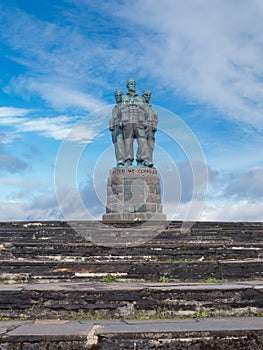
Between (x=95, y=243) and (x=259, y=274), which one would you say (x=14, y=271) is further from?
(x=259, y=274)

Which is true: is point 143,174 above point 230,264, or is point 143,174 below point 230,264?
above

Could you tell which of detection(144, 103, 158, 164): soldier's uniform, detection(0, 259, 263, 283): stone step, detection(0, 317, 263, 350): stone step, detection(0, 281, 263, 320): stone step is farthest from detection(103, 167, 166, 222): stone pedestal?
detection(0, 317, 263, 350): stone step

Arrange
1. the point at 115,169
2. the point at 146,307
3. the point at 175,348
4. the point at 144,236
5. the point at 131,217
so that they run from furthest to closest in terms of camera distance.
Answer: the point at 115,169 → the point at 131,217 → the point at 144,236 → the point at 146,307 → the point at 175,348

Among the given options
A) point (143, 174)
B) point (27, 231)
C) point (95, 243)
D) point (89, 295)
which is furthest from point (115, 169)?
point (89, 295)

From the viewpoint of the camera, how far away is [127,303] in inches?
220

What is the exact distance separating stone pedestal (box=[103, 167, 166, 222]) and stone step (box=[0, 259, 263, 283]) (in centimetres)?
992

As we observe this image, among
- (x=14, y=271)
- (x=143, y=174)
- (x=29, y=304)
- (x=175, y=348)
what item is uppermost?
(x=143, y=174)

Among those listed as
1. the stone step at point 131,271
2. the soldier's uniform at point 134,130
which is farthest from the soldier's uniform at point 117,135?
the stone step at point 131,271

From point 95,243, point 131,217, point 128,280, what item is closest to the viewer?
point 128,280

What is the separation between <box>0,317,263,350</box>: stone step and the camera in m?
4.03

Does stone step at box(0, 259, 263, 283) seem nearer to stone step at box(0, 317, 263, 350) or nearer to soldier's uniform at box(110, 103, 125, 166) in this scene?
stone step at box(0, 317, 263, 350)

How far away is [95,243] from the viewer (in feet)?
34.3

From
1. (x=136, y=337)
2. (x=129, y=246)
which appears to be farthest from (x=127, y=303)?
(x=129, y=246)

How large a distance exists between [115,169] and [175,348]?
1530 cm
